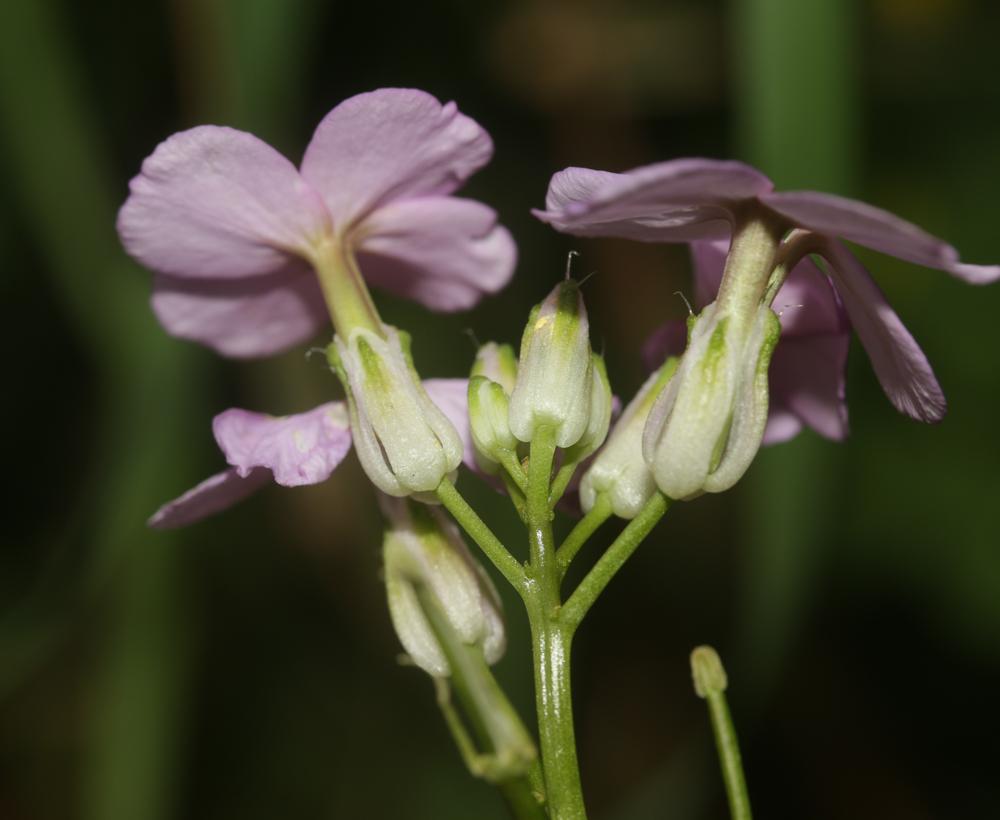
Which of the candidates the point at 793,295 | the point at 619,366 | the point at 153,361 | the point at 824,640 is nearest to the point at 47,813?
the point at 153,361

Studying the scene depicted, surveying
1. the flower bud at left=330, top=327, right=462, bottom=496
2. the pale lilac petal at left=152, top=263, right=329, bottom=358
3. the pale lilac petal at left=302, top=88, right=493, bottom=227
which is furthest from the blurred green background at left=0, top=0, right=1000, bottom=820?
the flower bud at left=330, top=327, right=462, bottom=496

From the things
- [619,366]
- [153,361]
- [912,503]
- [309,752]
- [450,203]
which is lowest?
[309,752]

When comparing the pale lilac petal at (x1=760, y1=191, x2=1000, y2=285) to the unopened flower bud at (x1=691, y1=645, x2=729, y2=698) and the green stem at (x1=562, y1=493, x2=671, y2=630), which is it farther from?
the unopened flower bud at (x1=691, y1=645, x2=729, y2=698)

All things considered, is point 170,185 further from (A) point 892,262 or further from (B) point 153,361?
(A) point 892,262

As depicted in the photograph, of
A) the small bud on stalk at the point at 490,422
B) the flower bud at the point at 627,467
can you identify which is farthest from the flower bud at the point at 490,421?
the flower bud at the point at 627,467

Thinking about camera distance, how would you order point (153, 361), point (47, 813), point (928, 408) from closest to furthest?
1. point (928, 408)
2. point (153, 361)
3. point (47, 813)

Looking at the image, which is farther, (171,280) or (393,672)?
(393,672)
